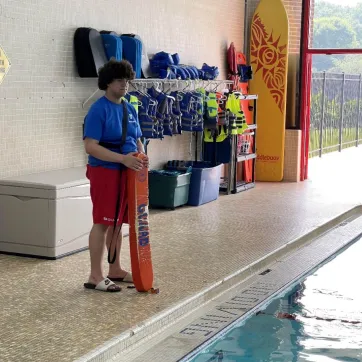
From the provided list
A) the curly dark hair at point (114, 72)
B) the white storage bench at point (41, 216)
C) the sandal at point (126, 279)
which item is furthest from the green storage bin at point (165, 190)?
the curly dark hair at point (114, 72)

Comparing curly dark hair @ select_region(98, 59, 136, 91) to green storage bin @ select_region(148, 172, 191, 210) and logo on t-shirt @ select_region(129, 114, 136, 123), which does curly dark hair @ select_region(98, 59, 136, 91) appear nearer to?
logo on t-shirt @ select_region(129, 114, 136, 123)

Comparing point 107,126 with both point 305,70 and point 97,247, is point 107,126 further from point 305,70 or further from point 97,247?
point 305,70

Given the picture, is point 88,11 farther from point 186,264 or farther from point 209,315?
point 209,315

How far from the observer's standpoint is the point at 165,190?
356 inches

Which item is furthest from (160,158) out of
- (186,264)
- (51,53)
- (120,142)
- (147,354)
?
(147,354)

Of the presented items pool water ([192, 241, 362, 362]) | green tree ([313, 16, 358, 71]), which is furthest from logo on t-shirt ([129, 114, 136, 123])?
green tree ([313, 16, 358, 71])

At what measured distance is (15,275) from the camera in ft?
19.1

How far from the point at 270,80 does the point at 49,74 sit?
520cm

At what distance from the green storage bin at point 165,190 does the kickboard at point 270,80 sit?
10.7 ft

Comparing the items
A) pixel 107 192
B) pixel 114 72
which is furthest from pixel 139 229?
pixel 114 72

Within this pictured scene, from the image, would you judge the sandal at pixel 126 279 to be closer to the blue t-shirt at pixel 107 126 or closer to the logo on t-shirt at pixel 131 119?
the blue t-shirt at pixel 107 126

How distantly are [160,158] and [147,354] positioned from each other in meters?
5.63

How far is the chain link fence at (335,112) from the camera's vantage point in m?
17.7

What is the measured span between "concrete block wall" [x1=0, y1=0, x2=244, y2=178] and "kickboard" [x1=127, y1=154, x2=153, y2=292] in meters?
2.05
